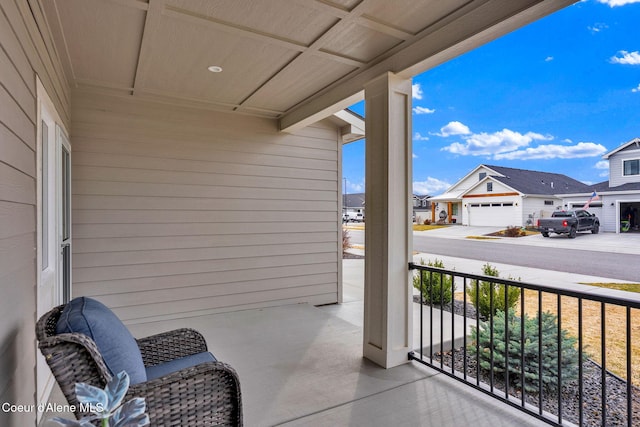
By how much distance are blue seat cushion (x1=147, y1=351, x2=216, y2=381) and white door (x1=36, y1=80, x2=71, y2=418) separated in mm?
793

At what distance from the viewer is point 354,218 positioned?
19.5m

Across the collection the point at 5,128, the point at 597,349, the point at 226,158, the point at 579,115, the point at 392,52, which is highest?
the point at 579,115

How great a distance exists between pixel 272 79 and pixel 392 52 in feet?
4.03

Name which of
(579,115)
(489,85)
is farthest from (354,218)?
(579,115)

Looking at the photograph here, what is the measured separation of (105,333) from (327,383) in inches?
66.8

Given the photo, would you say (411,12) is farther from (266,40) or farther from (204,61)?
(204,61)

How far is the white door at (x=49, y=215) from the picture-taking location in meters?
2.03

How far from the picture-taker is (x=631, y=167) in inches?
177

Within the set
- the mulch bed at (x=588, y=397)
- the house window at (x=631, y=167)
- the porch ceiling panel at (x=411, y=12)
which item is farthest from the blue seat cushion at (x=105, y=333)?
the house window at (x=631, y=167)

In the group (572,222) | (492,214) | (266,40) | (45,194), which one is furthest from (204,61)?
(492,214)

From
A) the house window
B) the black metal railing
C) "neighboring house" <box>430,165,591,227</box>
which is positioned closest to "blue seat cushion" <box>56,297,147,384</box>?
the black metal railing

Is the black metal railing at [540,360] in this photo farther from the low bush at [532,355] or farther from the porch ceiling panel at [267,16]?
the porch ceiling panel at [267,16]

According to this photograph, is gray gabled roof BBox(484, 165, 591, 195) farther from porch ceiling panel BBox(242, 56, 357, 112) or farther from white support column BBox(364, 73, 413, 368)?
porch ceiling panel BBox(242, 56, 357, 112)

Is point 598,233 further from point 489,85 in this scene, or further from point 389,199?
point 489,85
